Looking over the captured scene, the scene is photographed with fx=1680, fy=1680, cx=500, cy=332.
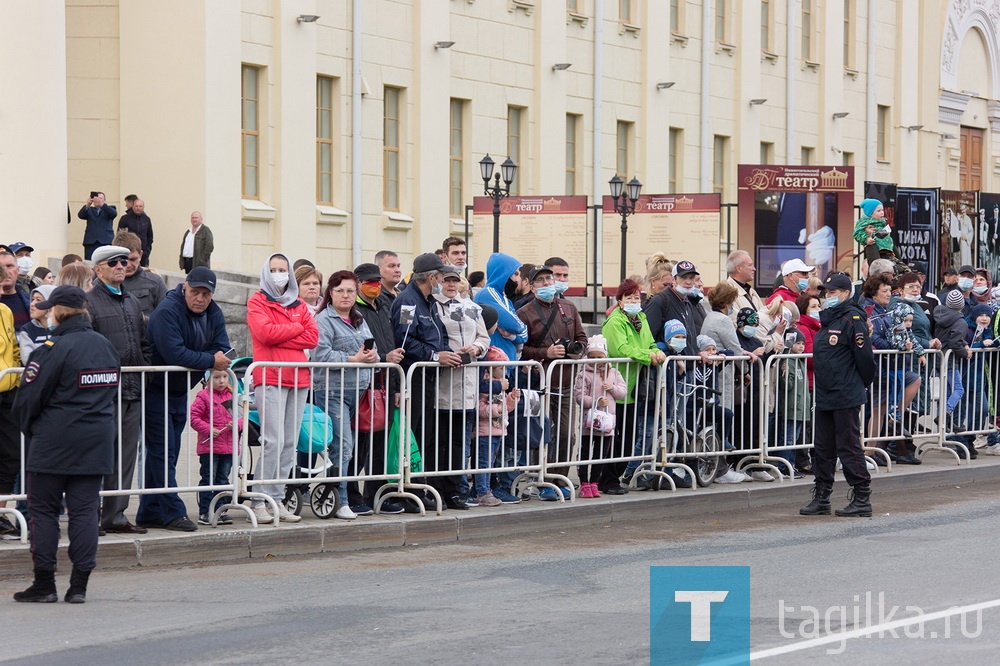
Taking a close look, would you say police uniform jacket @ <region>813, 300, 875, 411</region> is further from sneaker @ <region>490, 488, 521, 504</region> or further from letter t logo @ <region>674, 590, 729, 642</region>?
letter t logo @ <region>674, 590, 729, 642</region>

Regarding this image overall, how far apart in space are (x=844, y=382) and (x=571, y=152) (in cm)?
2332

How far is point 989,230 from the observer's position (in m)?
26.8

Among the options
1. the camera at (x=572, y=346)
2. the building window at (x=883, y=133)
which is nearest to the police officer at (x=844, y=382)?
the camera at (x=572, y=346)

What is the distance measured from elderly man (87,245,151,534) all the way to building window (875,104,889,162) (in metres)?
38.7

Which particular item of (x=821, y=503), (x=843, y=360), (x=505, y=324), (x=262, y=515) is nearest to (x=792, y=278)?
(x=843, y=360)

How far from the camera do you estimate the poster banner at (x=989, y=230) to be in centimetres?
2634

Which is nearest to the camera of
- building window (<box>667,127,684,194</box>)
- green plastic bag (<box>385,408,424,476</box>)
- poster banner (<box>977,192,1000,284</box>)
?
green plastic bag (<box>385,408,424,476</box>)

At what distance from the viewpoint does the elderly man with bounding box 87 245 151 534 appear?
11250mm

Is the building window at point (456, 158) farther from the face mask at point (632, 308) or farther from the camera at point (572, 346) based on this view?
the camera at point (572, 346)

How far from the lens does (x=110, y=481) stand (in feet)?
36.9

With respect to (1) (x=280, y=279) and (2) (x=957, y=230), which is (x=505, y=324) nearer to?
(1) (x=280, y=279)

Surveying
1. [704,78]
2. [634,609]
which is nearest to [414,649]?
[634,609]

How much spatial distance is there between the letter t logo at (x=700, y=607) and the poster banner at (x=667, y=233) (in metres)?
17.7

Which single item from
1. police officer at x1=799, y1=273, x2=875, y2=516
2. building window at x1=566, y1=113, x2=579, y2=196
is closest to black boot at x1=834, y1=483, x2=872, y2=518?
police officer at x1=799, y1=273, x2=875, y2=516
